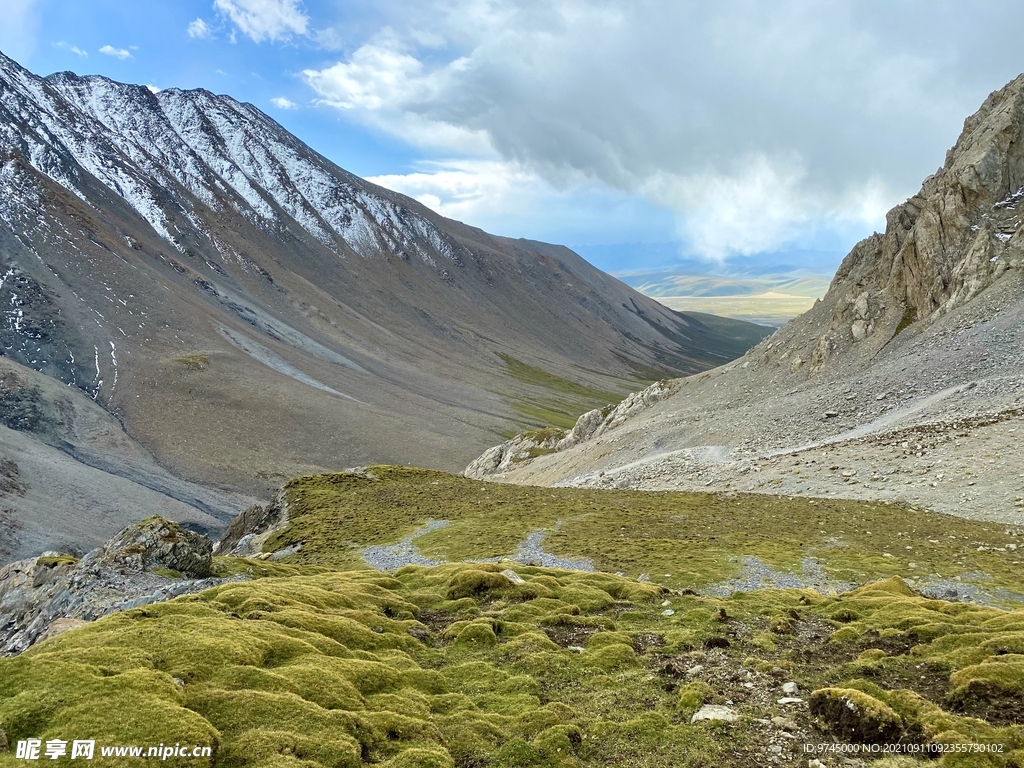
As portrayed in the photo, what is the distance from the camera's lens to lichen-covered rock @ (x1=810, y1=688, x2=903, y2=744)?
13336 mm

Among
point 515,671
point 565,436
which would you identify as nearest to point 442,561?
point 515,671

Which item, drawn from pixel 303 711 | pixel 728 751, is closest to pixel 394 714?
pixel 303 711

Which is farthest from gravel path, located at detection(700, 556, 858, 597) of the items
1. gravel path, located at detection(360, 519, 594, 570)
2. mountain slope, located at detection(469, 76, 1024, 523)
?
mountain slope, located at detection(469, 76, 1024, 523)

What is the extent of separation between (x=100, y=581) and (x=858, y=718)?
1030 inches

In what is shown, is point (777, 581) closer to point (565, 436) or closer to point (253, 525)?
point (253, 525)

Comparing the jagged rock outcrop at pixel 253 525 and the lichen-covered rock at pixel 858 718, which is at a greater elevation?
the lichen-covered rock at pixel 858 718

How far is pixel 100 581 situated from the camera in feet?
79.4

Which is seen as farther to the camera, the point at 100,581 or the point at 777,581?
the point at 777,581

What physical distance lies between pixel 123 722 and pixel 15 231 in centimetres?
22567

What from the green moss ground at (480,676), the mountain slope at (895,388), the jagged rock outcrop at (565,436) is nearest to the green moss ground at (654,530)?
the mountain slope at (895,388)

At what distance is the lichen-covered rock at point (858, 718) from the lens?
13.3 meters

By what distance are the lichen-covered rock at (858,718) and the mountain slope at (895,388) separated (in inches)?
1309

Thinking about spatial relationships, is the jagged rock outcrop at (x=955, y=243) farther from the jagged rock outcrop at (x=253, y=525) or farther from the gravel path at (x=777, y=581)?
the jagged rock outcrop at (x=253, y=525)

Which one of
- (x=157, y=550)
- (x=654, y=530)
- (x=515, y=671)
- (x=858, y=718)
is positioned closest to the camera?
(x=858, y=718)
